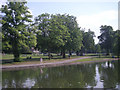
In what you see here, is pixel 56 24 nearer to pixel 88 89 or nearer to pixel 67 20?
pixel 67 20

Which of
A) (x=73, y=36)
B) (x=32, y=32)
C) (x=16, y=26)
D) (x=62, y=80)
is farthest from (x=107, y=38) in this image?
(x=62, y=80)

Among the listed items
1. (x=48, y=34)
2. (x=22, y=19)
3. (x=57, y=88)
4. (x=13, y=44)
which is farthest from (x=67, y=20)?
(x=57, y=88)

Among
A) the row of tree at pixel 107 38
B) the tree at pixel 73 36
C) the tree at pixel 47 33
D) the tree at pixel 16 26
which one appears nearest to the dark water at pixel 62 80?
the tree at pixel 16 26

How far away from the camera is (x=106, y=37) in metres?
89.2

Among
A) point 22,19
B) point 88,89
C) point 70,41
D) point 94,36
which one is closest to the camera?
point 88,89

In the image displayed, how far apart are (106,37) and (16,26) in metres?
63.0

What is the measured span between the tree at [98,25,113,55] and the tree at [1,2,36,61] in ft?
190

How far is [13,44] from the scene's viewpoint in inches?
1519

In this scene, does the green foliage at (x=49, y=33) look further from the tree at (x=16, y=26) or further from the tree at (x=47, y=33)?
the tree at (x=16, y=26)

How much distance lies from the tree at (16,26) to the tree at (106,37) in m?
58.0

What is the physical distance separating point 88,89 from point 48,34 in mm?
38596

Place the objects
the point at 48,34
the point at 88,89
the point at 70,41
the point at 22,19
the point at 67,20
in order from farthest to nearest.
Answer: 1. the point at 67,20
2. the point at 70,41
3. the point at 48,34
4. the point at 22,19
5. the point at 88,89

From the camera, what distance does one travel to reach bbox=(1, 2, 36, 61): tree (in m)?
38.1

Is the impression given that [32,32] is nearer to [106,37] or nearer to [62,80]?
[62,80]
